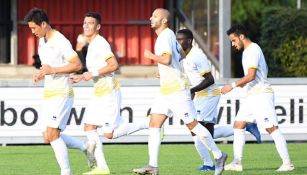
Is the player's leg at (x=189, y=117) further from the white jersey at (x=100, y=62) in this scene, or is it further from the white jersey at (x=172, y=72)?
the white jersey at (x=100, y=62)

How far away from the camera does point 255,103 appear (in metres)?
17.7

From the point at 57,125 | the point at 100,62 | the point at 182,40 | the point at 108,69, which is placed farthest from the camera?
the point at 182,40

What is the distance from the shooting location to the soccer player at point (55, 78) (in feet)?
50.1

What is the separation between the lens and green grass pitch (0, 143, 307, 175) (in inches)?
687

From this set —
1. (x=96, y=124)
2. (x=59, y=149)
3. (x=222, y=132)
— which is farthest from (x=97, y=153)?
(x=222, y=132)

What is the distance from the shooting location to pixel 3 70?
31.1m

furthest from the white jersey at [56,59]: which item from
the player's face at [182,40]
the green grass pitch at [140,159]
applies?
the player's face at [182,40]

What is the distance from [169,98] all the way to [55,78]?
5.01 ft

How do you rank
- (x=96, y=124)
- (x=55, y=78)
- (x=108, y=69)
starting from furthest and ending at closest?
(x=96, y=124) → (x=108, y=69) → (x=55, y=78)

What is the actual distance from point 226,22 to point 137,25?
7223 mm

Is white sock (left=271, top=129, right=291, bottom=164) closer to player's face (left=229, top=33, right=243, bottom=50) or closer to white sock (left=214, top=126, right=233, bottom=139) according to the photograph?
player's face (left=229, top=33, right=243, bottom=50)

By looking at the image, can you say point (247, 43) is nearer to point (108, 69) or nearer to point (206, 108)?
point (206, 108)

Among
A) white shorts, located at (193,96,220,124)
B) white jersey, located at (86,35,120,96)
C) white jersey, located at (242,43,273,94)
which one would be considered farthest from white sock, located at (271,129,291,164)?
white jersey, located at (86,35,120,96)

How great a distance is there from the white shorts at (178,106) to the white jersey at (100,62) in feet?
4.00
